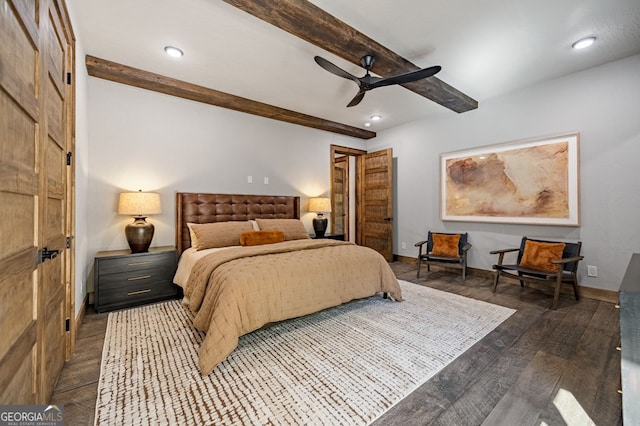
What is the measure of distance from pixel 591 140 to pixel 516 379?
3269mm

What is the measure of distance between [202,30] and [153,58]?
0.90m

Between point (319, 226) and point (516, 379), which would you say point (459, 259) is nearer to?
point (319, 226)

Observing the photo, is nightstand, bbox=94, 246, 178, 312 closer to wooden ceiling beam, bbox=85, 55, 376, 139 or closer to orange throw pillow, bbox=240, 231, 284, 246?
orange throw pillow, bbox=240, 231, 284, 246

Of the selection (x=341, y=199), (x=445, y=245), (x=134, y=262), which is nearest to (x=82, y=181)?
(x=134, y=262)

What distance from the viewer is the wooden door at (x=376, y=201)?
5508mm

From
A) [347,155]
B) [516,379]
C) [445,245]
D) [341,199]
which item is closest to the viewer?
[516,379]

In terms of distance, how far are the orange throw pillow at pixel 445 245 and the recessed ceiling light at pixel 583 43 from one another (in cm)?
270

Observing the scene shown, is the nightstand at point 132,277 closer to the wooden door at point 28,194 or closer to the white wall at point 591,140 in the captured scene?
the wooden door at point 28,194

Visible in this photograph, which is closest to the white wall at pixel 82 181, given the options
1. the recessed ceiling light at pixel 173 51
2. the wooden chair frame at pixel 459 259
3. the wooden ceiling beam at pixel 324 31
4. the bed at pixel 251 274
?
the recessed ceiling light at pixel 173 51

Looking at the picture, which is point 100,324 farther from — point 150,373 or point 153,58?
point 153,58

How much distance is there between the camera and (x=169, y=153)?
381 centimetres

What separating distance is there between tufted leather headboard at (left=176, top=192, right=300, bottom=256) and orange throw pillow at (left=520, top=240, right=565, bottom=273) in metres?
3.46

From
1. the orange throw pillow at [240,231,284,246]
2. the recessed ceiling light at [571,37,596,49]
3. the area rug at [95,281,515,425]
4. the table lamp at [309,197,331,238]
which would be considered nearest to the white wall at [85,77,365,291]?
the table lamp at [309,197,331,238]

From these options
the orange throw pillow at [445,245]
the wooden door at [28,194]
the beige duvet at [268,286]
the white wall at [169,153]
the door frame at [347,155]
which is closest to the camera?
the wooden door at [28,194]
